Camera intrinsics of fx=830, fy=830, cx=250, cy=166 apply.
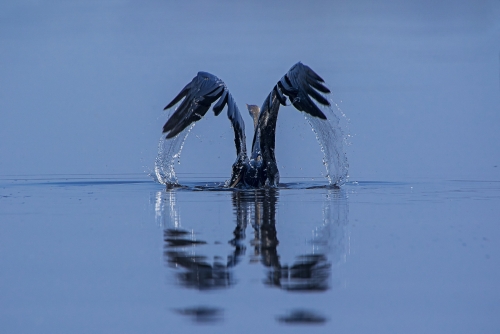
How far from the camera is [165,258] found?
680 cm

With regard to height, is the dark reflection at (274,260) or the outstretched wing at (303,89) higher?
the outstretched wing at (303,89)

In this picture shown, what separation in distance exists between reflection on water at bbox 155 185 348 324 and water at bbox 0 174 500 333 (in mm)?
16

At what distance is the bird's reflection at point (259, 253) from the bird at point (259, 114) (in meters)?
3.78

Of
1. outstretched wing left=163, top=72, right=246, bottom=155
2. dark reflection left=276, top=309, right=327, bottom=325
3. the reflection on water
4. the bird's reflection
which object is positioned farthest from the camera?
outstretched wing left=163, top=72, right=246, bottom=155

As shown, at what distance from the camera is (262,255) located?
689cm

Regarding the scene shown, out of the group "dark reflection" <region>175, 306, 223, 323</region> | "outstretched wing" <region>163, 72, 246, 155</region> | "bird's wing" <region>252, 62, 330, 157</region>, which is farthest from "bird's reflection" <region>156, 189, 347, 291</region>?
"outstretched wing" <region>163, 72, 246, 155</region>

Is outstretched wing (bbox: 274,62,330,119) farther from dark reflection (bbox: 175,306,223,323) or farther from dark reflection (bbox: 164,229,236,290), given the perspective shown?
dark reflection (bbox: 175,306,223,323)

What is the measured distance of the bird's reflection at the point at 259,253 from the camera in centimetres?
589

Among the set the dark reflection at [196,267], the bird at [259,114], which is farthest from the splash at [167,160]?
the dark reflection at [196,267]

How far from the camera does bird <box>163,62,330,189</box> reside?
1436cm

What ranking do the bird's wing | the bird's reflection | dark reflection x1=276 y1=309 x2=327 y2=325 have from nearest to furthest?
dark reflection x1=276 y1=309 x2=327 y2=325 → the bird's reflection → the bird's wing

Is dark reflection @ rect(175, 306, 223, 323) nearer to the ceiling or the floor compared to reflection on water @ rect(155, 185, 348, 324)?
nearer to the floor

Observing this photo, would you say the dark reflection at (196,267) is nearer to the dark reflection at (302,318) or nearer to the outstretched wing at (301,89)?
the dark reflection at (302,318)

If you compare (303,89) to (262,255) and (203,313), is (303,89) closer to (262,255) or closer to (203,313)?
(262,255)
